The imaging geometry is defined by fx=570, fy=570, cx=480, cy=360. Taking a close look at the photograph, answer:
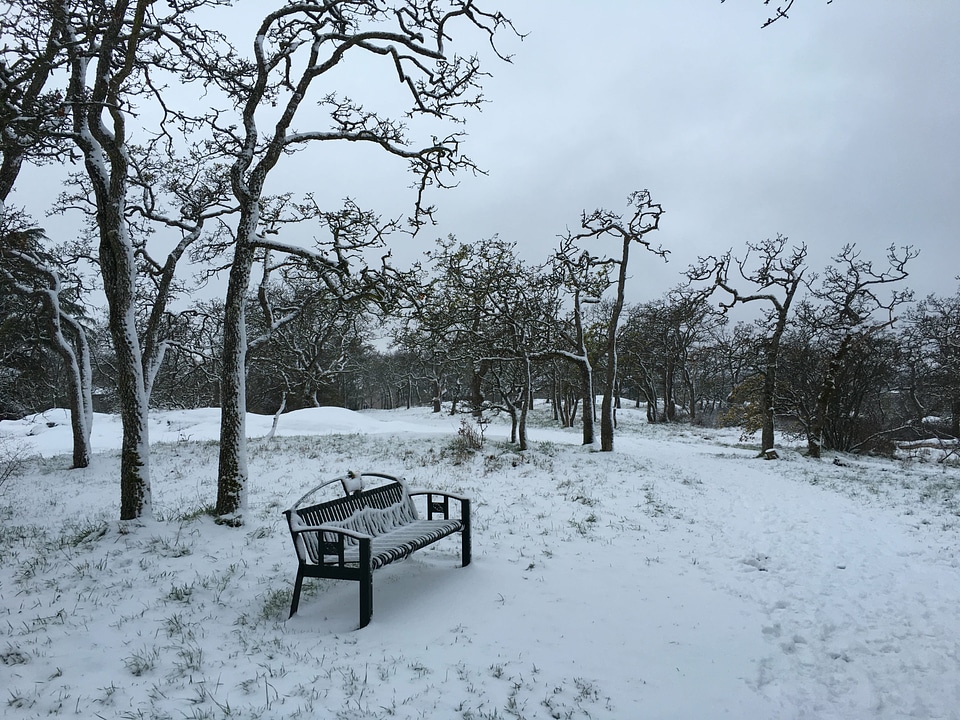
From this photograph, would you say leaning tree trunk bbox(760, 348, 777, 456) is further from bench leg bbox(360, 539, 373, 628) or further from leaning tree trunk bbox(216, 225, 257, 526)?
bench leg bbox(360, 539, 373, 628)

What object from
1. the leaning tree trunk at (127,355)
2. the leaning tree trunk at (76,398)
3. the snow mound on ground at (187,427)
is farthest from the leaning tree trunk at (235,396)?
the snow mound on ground at (187,427)

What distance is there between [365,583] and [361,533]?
55cm

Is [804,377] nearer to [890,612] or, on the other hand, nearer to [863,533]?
[863,533]

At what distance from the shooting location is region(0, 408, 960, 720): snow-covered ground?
11.4ft

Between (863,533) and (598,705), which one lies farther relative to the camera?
(863,533)

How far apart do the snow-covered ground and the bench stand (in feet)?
1.28

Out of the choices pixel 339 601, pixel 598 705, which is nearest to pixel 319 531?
pixel 339 601

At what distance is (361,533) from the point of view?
5051mm

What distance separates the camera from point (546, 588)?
541cm

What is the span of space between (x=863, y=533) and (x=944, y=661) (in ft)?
13.0

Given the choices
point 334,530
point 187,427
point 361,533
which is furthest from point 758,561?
point 187,427

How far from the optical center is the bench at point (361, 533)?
4641mm

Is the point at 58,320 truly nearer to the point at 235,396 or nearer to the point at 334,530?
the point at 235,396

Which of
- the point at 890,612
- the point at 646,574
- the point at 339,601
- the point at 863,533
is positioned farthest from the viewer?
the point at 863,533
